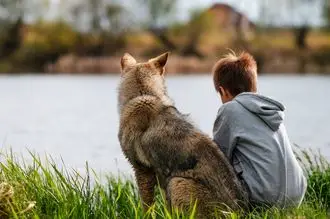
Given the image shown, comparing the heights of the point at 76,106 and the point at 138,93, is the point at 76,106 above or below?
below

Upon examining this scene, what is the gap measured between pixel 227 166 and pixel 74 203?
1359 mm

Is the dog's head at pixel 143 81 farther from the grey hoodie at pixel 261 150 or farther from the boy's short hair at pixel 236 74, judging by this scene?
the grey hoodie at pixel 261 150

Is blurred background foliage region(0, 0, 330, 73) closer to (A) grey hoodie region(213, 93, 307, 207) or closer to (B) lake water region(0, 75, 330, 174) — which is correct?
(B) lake water region(0, 75, 330, 174)

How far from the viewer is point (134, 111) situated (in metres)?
6.53

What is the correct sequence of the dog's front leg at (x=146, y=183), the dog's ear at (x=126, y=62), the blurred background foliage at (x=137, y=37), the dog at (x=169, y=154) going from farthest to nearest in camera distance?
the blurred background foliage at (x=137, y=37) → the dog's ear at (x=126, y=62) → the dog's front leg at (x=146, y=183) → the dog at (x=169, y=154)

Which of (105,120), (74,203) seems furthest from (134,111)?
(105,120)

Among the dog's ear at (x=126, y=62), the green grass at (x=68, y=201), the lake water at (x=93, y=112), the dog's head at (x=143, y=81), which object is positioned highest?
the dog's ear at (x=126, y=62)

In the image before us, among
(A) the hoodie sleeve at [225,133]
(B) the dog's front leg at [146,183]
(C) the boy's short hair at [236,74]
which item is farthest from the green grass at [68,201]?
(C) the boy's short hair at [236,74]

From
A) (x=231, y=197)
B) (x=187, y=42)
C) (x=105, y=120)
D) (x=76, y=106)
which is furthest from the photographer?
(x=187, y=42)

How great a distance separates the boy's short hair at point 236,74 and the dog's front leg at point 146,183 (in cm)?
95

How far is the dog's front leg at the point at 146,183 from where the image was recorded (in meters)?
6.48

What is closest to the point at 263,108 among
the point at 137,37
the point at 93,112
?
the point at 93,112

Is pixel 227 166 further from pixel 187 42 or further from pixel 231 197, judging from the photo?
pixel 187 42

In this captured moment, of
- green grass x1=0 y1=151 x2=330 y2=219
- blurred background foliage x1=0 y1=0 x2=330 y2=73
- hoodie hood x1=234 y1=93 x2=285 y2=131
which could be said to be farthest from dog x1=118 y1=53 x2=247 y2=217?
blurred background foliage x1=0 y1=0 x2=330 y2=73
